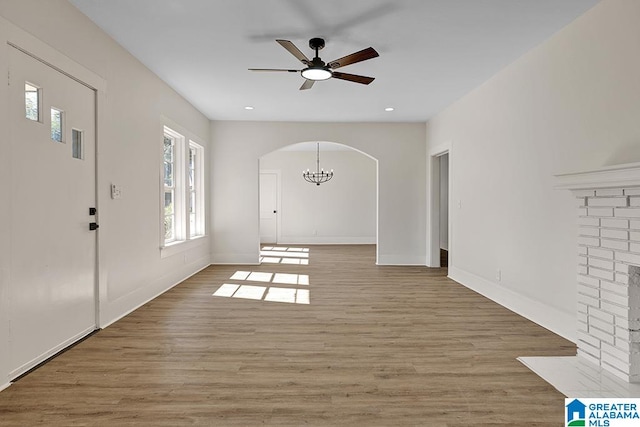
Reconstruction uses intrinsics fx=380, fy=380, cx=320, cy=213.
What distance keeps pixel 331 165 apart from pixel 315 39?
295 inches

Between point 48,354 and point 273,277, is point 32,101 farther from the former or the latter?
point 273,277

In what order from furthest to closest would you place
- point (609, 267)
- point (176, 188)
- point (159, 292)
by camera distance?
point (176, 188), point (159, 292), point (609, 267)

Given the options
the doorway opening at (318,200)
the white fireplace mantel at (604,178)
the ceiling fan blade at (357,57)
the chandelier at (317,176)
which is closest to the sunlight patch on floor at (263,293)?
the ceiling fan blade at (357,57)

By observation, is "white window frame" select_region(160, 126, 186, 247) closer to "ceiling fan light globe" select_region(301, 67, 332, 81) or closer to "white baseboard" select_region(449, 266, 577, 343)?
"ceiling fan light globe" select_region(301, 67, 332, 81)

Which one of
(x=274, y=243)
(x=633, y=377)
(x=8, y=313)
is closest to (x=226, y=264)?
(x=274, y=243)

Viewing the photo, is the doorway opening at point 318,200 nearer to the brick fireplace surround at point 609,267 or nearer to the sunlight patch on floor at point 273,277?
the sunlight patch on floor at point 273,277

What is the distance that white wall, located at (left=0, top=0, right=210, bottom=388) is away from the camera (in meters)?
2.39

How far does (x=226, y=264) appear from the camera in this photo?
7.02 m

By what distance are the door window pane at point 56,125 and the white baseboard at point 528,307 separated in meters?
4.31

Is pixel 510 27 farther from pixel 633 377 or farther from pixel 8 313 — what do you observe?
pixel 8 313

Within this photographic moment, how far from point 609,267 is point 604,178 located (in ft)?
1.98

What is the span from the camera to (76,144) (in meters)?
3.10

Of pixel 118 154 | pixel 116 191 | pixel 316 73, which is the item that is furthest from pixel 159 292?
pixel 316 73

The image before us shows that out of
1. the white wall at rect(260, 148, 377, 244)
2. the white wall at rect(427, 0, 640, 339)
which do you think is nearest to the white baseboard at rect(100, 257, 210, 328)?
the white wall at rect(427, 0, 640, 339)
